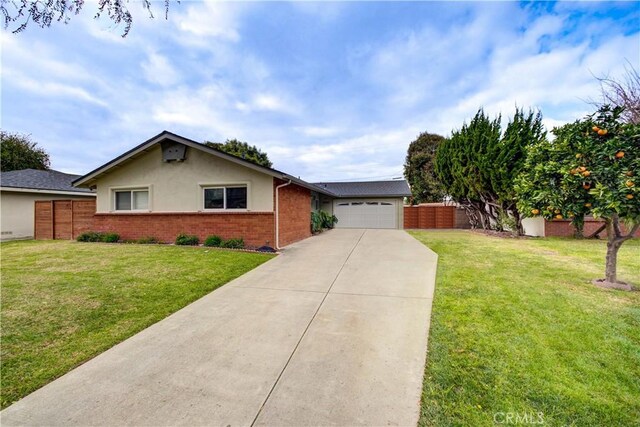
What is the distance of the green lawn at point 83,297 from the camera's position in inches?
112

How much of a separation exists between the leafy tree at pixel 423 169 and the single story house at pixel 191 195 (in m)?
20.3

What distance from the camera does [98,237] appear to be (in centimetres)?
1121

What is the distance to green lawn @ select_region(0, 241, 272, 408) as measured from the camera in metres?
2.85

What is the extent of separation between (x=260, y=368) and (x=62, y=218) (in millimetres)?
14720

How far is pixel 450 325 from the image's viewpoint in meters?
3.59

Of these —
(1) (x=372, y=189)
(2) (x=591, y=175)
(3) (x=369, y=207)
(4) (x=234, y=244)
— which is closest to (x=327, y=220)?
(3) (x=369, y=207)

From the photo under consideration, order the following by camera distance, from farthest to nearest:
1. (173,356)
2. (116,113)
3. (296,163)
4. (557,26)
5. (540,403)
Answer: (296,163)
(116,113)
(557,26)
(173,356)
(540,403)

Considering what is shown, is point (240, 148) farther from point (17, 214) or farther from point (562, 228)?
→ point (562, 228)

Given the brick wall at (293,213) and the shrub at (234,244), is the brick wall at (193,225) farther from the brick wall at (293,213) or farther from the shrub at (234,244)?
the brick wall at (293,213)

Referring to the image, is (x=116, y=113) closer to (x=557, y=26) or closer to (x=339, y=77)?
(x=339, y=77)

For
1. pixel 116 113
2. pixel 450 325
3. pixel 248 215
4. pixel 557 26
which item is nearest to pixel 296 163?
pixel 116 113

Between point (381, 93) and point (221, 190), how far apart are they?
8034mm

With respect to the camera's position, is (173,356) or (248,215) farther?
(248,215)

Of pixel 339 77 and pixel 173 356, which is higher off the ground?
pixel 339 77
